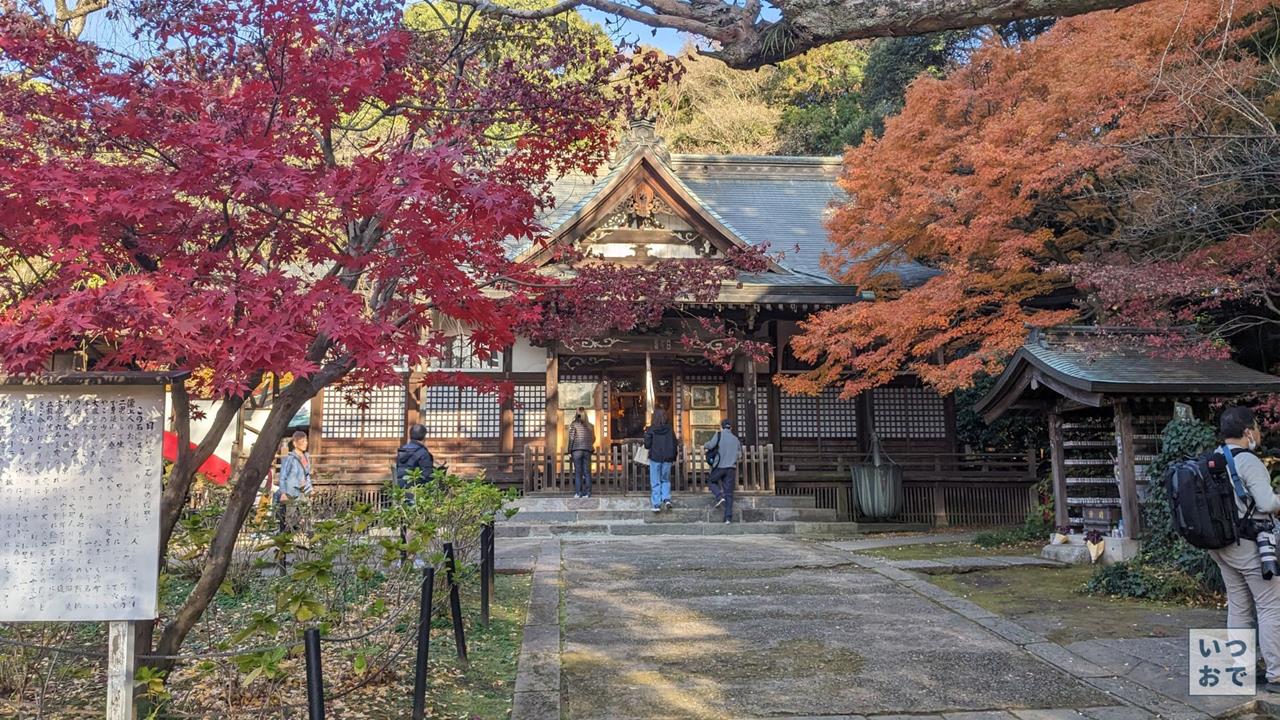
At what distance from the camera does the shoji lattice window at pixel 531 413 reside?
56.5 feet

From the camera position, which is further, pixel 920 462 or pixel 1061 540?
pixel 920 462

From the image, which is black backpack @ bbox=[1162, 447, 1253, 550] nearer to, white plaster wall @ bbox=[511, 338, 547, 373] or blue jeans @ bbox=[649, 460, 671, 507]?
blue jeans @ bbox=[649, 460, 671, 507]

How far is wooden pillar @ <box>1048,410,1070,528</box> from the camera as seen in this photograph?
10.5 meters

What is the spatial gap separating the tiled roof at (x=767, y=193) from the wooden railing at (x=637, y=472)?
5018 mm

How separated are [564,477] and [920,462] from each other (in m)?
7.16

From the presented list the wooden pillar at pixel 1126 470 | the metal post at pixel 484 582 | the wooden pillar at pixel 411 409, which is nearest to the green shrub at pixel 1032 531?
the wooden pillar at pixel 1126 470

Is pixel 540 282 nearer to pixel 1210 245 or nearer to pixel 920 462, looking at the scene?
pixel 1210 245

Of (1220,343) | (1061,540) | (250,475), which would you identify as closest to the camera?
(250,475)

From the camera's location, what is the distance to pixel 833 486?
1695cm

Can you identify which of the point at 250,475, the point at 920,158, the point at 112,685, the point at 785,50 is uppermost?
the point at 920,158

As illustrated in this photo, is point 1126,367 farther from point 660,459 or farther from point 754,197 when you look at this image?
point 754,197

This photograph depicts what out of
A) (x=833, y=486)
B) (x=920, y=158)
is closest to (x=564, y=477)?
(x=833, y=486)

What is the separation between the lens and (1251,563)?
489cm

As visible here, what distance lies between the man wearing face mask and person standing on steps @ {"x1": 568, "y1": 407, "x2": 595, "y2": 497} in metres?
10.8
